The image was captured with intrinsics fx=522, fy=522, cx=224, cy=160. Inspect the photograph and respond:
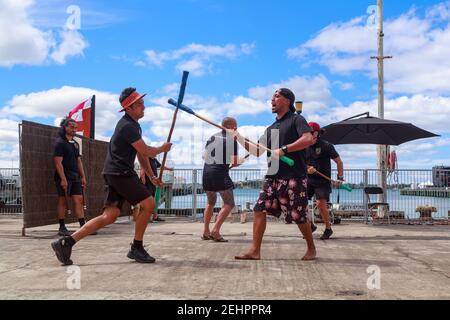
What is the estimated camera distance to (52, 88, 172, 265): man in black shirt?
5.53m

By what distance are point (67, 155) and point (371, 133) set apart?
781 centimetres

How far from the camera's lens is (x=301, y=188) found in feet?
19.5

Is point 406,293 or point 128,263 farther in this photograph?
point 128,263

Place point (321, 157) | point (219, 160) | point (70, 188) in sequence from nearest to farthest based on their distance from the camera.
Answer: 1. point (219, 160)
2. point (70, 188)
3. point (321, 157)

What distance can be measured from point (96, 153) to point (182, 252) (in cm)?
577

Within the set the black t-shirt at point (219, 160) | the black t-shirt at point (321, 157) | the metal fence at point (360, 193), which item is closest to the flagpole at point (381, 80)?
the metal fence at point (360, 193)

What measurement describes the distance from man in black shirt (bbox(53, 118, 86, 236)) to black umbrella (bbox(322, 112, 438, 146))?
633cm

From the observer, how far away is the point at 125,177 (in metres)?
5.59

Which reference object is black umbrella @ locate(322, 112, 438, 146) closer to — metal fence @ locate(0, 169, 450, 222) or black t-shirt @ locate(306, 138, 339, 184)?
metal fence @ locate(0, 169, 450, 222)

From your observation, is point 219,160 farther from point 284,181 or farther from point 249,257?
point 249,257

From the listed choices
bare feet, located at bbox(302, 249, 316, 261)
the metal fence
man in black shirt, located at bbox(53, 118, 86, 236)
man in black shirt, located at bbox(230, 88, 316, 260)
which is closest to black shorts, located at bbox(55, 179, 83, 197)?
man in black shirt, located at bbox(53, 118, 86, 236)

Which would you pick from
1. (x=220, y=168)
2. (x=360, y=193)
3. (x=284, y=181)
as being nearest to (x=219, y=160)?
(x=220, y=168)
